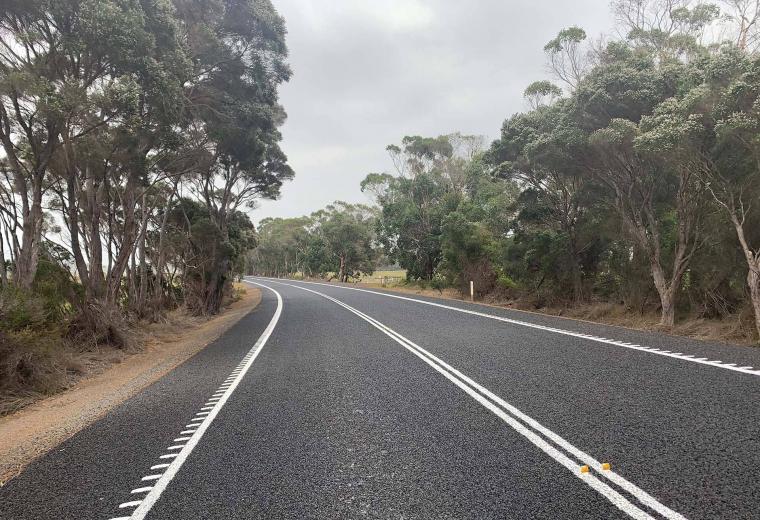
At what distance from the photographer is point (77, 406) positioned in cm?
651

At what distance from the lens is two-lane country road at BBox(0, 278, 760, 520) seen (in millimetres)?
2938

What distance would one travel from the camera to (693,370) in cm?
600

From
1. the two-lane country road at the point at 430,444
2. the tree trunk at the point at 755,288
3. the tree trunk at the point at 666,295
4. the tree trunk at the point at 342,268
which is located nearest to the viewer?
the two-lane country road at the point at 430,444

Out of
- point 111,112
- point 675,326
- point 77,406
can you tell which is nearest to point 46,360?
point 77,406

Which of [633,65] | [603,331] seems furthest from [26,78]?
[633,65]

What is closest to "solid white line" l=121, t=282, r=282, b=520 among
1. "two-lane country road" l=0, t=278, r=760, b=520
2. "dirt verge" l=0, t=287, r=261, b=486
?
"two-lane country road" l=0, t=278, r=760, b=520

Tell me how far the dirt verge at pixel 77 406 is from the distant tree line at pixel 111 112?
4.41 feet

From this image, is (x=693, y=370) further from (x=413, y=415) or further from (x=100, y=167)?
(x=100, y=167)

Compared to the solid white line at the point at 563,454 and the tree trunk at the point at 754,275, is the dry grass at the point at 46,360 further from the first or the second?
the tree trunk at the point at 754,275

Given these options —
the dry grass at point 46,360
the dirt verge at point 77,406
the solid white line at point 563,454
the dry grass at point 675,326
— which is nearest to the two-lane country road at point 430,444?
the solid white line at point 563,454

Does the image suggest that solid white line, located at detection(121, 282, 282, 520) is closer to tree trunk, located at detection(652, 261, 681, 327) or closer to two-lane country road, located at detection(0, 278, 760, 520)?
two-lane country road, located at detection(0, 278, 760, 520)

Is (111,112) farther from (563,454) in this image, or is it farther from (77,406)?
(563,454)

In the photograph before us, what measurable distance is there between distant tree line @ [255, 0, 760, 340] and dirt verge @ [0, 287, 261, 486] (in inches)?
438

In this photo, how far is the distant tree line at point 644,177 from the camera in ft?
30.0
